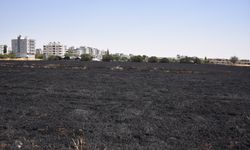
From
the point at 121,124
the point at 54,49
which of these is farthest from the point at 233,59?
the point at 54,49

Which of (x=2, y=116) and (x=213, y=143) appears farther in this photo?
(x=2, y=116)

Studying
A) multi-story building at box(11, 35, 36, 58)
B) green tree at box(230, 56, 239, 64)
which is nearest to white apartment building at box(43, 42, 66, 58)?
multi-story building at box(11, 35, 36, 58)

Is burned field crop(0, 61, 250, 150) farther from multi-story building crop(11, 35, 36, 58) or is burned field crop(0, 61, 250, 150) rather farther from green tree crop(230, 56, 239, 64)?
multi-story building crop(11, 35, 36, 58)

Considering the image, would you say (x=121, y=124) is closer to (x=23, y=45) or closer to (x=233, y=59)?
(x=233, y=59)

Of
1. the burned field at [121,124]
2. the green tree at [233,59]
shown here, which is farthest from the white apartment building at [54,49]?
the burned field at [121,124]

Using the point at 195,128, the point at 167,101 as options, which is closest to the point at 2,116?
the point at 195,128

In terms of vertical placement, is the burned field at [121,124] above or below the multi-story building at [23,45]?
below

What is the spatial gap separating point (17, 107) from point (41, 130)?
266 centimetres

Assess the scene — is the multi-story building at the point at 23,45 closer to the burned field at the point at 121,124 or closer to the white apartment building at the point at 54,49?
the white apartment building at the point at 54,49

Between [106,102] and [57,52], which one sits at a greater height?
[57,52]

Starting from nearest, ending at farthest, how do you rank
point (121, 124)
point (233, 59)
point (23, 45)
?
point (121, 124)
point (233, 59)
point (23, 45)

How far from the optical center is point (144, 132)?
5.00 meters

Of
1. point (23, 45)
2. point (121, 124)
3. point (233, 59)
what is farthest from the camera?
point (23, 45)

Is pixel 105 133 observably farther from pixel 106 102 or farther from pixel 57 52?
pixel 57 52
